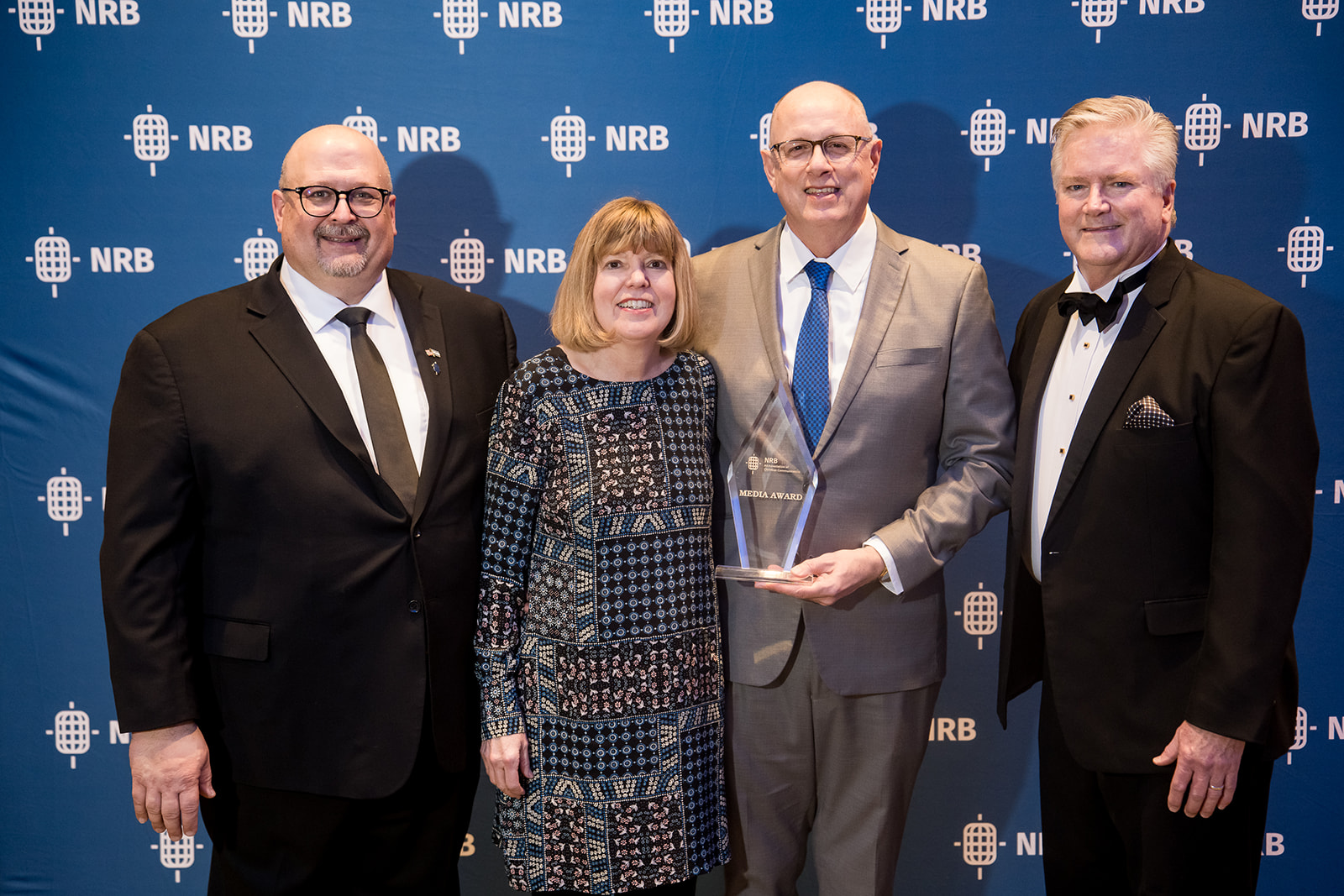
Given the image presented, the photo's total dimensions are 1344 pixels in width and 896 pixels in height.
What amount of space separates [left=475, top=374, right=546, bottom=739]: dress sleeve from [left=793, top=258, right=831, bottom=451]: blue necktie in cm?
62

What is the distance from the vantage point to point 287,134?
2812 millimetres

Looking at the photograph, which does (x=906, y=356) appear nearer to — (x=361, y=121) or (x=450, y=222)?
(x=450, y=222)

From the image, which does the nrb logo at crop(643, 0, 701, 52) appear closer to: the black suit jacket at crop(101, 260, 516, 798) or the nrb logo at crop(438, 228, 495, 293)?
the nrb logo at crop(438, 228, 495, 293)

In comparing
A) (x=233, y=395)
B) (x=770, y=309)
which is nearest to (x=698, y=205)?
(x=770, y=309)

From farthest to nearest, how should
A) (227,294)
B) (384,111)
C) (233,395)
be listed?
(384,111) < (227,294) < (233,395)

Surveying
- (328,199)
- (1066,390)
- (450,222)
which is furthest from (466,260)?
(1066,390)

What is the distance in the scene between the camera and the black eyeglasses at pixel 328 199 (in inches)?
83.6

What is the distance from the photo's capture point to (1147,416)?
1931mm

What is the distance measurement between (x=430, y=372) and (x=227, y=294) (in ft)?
1.62

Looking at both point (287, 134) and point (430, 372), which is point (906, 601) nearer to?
point (430, 372)

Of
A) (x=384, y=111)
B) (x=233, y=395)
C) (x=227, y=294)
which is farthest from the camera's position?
(x=384, y=111)

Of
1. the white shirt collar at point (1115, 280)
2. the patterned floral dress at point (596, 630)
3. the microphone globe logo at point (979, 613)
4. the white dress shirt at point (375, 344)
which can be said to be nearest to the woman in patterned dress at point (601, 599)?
the patterned floral dress at point (596, 630)

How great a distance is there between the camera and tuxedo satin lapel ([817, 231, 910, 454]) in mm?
2139

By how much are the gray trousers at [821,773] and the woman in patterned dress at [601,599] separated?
18cm
